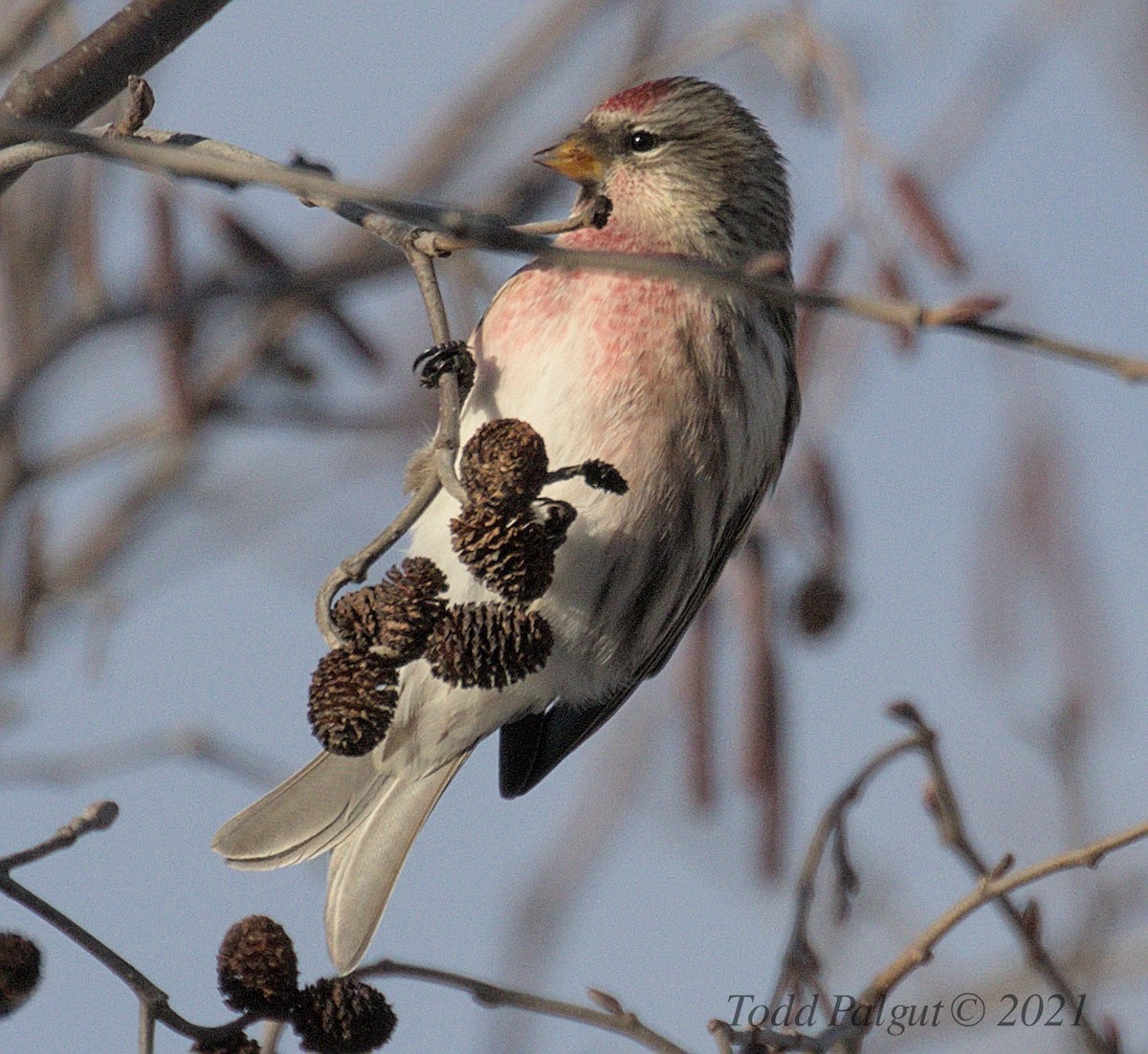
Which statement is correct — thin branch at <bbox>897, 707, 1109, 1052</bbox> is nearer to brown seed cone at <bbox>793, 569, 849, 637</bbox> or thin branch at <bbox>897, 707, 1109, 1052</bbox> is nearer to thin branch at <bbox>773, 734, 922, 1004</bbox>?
thin branch at <bbox>773, 734, 922, 1004</bbox>

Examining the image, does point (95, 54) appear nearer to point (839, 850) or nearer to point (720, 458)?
point (720, 458)

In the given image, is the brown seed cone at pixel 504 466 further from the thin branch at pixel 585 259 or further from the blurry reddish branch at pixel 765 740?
the blurry reddish branch at pixel 765 740

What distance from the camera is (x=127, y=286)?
115 inches

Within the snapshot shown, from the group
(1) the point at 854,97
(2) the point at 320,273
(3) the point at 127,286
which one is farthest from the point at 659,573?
(3) the point at 127,286

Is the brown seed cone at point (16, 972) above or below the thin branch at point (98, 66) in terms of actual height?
below

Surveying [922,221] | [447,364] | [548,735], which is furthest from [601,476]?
[548,735]

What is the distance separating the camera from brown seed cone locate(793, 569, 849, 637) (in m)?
2.49

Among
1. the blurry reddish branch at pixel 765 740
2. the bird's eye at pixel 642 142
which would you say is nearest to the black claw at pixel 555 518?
the blurry reddish branch at pixel 765 740

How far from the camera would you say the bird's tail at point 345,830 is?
2.33m

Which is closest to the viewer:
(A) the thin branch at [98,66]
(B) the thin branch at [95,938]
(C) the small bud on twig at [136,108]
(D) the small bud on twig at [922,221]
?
(B) the thin branch at [95,938]

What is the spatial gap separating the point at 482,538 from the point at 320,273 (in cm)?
153

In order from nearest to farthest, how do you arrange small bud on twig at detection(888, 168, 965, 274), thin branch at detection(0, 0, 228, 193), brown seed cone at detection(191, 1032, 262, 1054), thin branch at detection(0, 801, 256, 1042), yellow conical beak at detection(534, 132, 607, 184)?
thin branch at detection(0, 801, 256, 1042) → brown seed cone at detection(191, 1032, 262, 1054) → thin branch at detection(0, 0, 228, 193) → small bud on twig at detection(888, 168, 965, 274) → yellow conical beak at detection(534, 132, 607, 184)

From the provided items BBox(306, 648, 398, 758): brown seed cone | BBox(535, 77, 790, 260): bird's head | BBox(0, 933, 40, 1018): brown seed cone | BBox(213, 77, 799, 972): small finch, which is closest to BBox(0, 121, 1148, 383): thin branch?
BBox(306, 648, 398, 758): brown seed cone

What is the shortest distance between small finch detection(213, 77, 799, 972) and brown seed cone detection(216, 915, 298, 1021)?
0.55m
